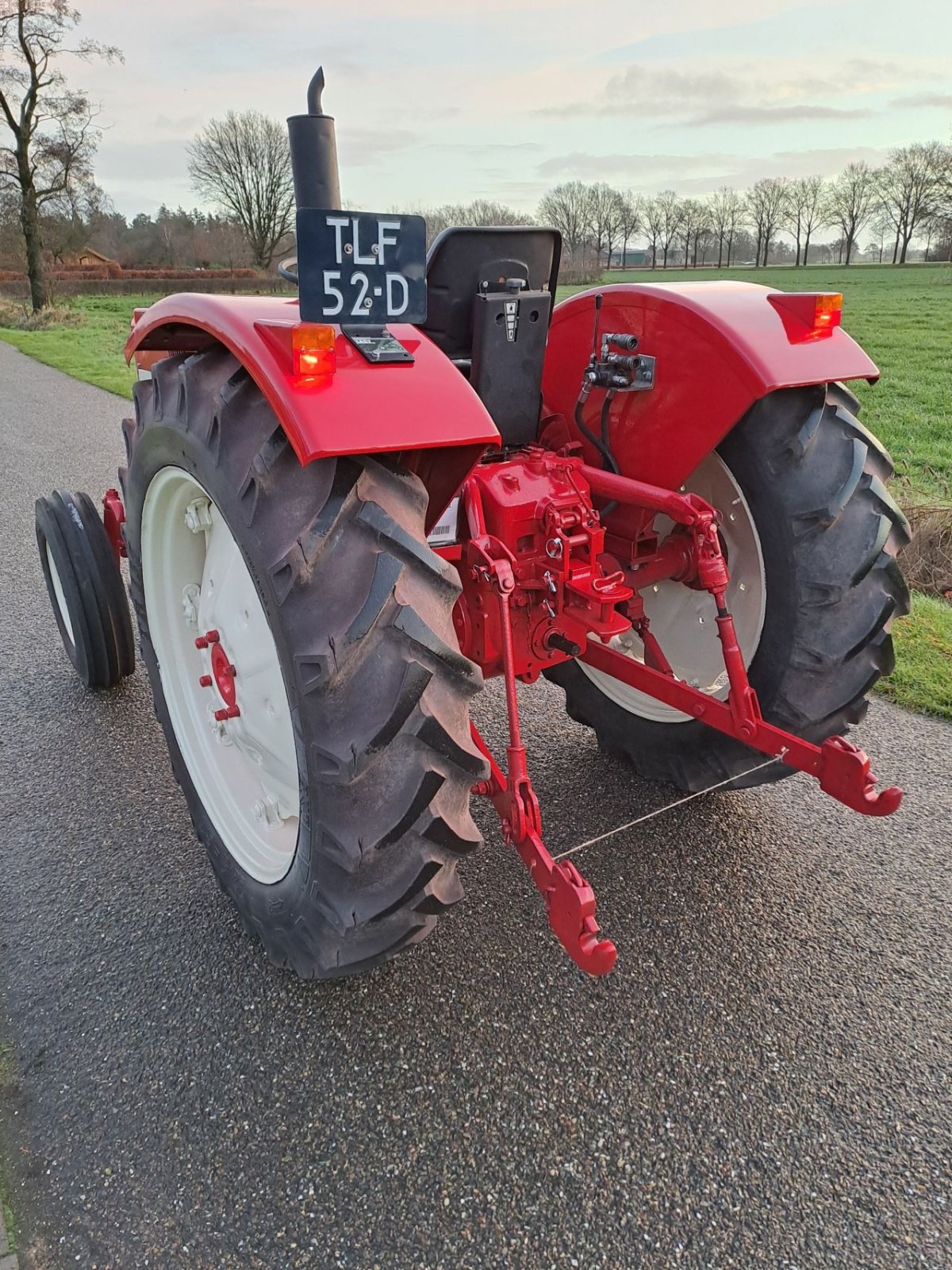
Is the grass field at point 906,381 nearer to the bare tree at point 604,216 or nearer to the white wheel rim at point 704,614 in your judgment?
the white wheel rim at point 704,614

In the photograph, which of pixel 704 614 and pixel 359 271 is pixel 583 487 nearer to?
pixel 704 614

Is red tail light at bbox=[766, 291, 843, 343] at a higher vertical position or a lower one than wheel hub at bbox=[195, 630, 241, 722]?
higher

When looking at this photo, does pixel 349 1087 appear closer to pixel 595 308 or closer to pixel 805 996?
pixel 805 996

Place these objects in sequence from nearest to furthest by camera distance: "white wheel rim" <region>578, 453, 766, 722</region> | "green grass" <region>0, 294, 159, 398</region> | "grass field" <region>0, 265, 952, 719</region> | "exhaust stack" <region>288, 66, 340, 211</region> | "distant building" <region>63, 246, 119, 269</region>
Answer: "exhaust stack" <region>288, 66, 340, 211</region> < "white wheel rim" <region>578, 453, 766, 722</region> < "grass field" <region>0, 265, 952, 719</region> < "green grass" <region>0, 294, 159, 398</region> < "distant building" <region>63, 246, 119, 269</region>

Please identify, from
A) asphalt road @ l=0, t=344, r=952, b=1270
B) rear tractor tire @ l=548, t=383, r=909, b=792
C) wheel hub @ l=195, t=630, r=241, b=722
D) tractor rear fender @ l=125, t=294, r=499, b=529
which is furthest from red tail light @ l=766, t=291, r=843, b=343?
wheel hub @ l=195, t=630, r=241, b=722

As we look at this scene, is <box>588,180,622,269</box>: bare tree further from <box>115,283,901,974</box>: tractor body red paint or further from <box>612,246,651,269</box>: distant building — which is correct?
<box>115,283,901,974</box>: tractor body red paint

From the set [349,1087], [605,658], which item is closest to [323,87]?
[605,658]

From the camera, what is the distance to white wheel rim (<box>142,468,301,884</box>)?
2.05m

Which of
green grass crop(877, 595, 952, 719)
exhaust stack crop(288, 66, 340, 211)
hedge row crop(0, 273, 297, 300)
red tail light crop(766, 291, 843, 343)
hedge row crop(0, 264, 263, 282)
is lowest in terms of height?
green grass crop(877, 595, 952, 719)

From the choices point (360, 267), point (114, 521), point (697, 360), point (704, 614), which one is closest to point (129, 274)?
point (114, 521)

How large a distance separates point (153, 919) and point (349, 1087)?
0.76m

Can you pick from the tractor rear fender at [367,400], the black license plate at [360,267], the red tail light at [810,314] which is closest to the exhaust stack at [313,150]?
the black license plate at [360,267]

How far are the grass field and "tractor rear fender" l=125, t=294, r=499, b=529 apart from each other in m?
2.48

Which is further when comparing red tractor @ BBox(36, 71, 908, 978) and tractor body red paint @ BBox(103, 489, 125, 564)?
tractor body red paint @ BBox(103, 489, 125, 564)
